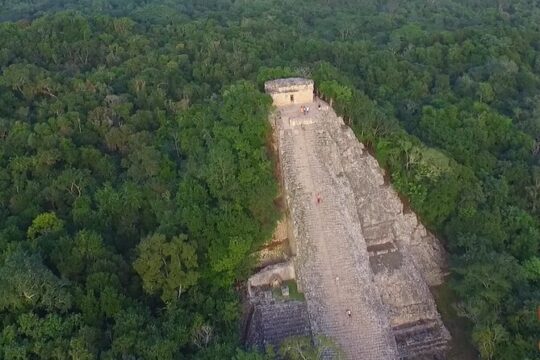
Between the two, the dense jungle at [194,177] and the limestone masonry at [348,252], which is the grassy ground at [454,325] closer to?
the dense jungle at [194,177]

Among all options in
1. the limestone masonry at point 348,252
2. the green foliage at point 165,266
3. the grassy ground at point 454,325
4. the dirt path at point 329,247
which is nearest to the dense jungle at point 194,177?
the green foliage at point 165,266

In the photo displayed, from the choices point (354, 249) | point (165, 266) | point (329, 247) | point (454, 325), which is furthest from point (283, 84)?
point (454, 325)

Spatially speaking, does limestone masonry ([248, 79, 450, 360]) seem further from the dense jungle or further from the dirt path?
the dense jungle

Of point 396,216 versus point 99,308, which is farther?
point 396,216

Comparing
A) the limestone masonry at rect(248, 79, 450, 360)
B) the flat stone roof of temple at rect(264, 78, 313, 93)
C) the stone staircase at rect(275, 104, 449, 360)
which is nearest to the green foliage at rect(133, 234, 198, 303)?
the limestone masonry at rect(248, 79, 450, 360)

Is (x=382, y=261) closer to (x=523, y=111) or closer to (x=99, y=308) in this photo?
(x=99, y=308)

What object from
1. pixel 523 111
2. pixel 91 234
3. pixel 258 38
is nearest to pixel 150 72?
pixel 258 38
